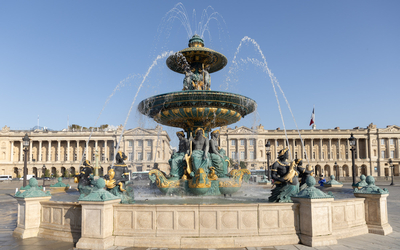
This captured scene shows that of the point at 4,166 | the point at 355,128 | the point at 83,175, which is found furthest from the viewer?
the point at 355,128

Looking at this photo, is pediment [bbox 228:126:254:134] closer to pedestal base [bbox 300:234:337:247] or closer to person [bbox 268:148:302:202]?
person [bbox 268:148:302:202]

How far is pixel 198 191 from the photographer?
32.4ft

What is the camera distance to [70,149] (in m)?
98.6

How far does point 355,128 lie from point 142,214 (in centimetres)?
11080

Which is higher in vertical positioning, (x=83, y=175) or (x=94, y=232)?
(x=83, y=175)

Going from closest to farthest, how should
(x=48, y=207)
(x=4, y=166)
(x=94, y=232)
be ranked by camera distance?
(x=94, y=232)
(x=48, y=207)
(x=4, y=166)

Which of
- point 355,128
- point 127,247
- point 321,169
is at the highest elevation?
point 355,128

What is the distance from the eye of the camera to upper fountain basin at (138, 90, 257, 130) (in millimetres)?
10414

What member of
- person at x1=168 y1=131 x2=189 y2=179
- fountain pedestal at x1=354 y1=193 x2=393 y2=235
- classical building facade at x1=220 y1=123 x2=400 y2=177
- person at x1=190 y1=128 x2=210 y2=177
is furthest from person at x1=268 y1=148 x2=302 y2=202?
classical building facade at x1=220 y1=123 x2=400 y2=177

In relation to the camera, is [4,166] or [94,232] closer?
[94,232]

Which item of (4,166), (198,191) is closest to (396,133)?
(198,191)

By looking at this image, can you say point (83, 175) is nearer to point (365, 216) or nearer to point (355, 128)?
point (365, 216)

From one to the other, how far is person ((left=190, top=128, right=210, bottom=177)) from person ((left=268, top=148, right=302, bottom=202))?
3.08 metres

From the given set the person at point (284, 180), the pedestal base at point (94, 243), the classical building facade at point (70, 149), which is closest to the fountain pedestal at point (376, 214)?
the person at point (284, 180)
